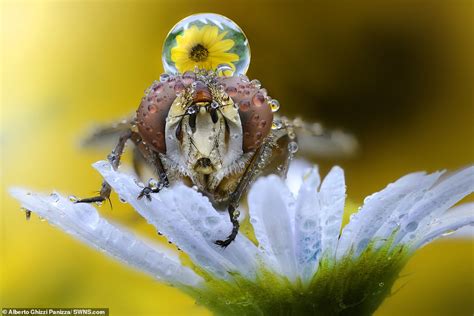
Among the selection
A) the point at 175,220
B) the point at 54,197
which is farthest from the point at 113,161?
the point at 175,220

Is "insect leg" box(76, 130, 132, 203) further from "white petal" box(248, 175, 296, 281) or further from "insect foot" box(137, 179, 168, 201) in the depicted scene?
"white petal" box(248, 175, 296, 281)

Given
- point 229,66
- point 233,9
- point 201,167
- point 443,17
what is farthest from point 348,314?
point 443,17

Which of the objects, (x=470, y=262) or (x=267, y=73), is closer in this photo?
(x=470, y=262)

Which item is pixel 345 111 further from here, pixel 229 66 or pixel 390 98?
pixel 229 66

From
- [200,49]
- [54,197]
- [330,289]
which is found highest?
[200,49]

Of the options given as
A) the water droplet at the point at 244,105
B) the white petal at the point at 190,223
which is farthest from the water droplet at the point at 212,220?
the water droplet at the point at 244,105

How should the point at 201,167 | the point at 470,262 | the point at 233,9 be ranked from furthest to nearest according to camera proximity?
the point at 233,9 < the point at 470,262 < the point at 201,167

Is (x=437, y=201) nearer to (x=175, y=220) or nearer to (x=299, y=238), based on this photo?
(x=299, y=238)
